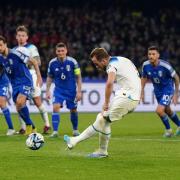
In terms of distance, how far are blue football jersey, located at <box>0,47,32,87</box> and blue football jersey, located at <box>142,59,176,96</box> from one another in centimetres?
263

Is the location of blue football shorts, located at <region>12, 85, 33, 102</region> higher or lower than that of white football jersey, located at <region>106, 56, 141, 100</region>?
lower

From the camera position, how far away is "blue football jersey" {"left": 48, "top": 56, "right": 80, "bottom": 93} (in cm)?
1512

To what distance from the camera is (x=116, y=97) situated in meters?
10.8

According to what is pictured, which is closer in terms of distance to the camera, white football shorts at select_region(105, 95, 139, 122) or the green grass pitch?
the green grass pitch

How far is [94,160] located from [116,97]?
1.06m

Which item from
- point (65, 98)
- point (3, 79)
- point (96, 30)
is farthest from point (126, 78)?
point (96, 30)

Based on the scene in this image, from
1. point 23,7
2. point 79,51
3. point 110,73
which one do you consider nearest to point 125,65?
point 110,73

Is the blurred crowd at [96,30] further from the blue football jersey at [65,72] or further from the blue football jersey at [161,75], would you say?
the blue football jersey at [161,75]

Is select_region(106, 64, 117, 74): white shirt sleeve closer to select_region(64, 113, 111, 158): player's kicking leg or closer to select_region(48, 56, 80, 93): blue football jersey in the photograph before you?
select_region(64, 113, 111, 158): player's kicking leg

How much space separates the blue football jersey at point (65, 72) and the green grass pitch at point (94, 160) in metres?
1.27

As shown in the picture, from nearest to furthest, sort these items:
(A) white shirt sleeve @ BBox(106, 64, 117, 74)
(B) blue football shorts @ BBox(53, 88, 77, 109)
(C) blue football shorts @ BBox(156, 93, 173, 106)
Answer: (A) white shirt sleeve @ BBox(106, 64, 117, 74), (C) blue football shorts @ BBox(156, 93, 173, 106), (B) blue football shorts @ BBox(53, 88, 77, 109)

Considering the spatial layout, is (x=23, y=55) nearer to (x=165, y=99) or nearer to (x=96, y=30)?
(x=165, y=99)

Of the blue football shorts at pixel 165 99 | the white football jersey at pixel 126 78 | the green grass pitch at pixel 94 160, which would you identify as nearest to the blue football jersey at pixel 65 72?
the green grass pitch at pixel 94 160

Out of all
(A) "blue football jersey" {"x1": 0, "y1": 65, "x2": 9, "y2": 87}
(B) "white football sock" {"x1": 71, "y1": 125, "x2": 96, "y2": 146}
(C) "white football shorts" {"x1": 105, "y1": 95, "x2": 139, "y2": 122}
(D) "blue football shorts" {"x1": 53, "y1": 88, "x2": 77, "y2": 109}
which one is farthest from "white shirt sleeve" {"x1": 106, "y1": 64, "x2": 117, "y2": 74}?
(A) "blue football jersey" {"x1": 0, "y1": 65, "x2": 9, "y2": 87}
